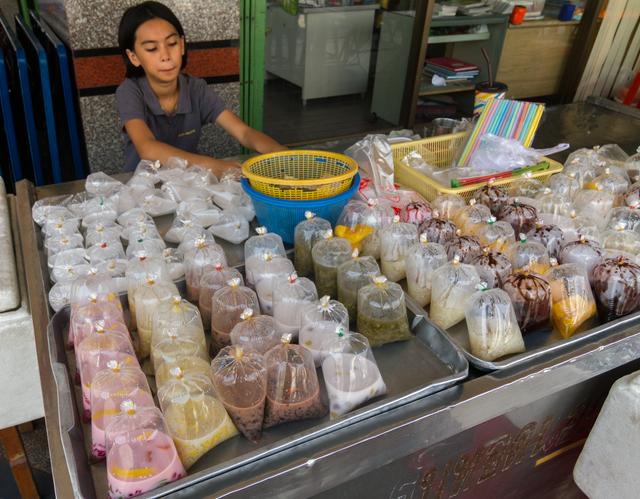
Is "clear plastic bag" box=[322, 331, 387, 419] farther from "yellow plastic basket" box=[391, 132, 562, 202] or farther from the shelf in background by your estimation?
the shelf in background

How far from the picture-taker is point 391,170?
6.09 feet

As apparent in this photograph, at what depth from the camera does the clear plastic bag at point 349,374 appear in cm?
110

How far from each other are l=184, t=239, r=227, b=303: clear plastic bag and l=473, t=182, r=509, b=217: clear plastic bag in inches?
34.5

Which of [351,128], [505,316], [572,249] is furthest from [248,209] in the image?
[351,128]

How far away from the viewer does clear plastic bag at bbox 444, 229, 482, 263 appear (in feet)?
4.81

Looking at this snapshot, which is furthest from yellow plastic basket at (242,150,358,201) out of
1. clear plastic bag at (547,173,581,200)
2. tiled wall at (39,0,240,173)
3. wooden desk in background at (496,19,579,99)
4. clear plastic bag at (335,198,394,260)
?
wooden desk in background at (496,19,579,99)

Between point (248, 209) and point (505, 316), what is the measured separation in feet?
2.79

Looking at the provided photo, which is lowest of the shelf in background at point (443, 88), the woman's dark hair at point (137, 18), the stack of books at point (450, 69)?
the shelf in background at point (443, 88)

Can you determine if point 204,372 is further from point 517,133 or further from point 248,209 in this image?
point 517,133

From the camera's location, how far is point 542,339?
136cm

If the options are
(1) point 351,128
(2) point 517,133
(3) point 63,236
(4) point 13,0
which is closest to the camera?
(3) point 63,236

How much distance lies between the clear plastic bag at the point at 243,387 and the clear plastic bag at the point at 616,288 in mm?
923

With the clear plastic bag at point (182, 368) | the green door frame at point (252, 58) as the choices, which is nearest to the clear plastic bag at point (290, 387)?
the clear plastic bag at point (182, 368)

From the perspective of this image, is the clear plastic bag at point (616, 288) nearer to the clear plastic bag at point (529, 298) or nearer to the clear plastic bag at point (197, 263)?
the clear plastic bag at point (529, 298)
